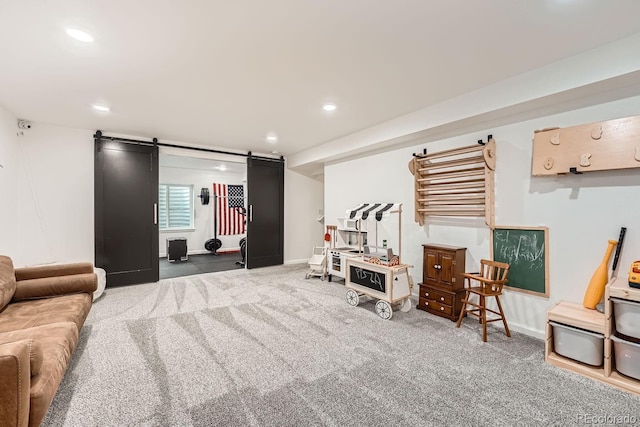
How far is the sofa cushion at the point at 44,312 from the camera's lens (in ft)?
7.04

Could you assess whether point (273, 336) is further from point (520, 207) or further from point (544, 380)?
point (520, 207)

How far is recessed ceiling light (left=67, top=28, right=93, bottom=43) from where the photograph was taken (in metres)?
2.02

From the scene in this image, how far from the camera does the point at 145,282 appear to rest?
5031mm

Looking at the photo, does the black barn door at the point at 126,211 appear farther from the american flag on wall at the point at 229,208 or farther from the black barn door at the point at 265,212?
the american flag on wall at the point at 229,208

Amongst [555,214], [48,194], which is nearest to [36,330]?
[48,194]

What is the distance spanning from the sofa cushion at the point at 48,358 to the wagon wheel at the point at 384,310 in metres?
2.96

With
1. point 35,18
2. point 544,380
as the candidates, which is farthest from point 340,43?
point 544,380

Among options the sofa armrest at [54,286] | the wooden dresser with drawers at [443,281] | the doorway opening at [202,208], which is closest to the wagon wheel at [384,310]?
the wooden dresser with drawers at [443,281]

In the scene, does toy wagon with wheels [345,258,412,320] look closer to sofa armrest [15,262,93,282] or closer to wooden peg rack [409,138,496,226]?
wooden peg rack [409,138,496,226]

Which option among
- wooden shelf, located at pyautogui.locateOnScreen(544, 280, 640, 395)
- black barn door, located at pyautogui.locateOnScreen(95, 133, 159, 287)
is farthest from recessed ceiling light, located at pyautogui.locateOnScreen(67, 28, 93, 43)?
wooden shelf, located at pyautogui.locateOnScreen(544, 280, 640, 395)

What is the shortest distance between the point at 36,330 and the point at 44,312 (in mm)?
554

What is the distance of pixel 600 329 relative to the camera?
2180 mm

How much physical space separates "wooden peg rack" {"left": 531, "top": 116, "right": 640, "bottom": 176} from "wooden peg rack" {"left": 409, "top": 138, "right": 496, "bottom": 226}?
508 mm

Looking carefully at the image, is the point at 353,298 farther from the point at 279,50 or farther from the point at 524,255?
the point at 279,50
